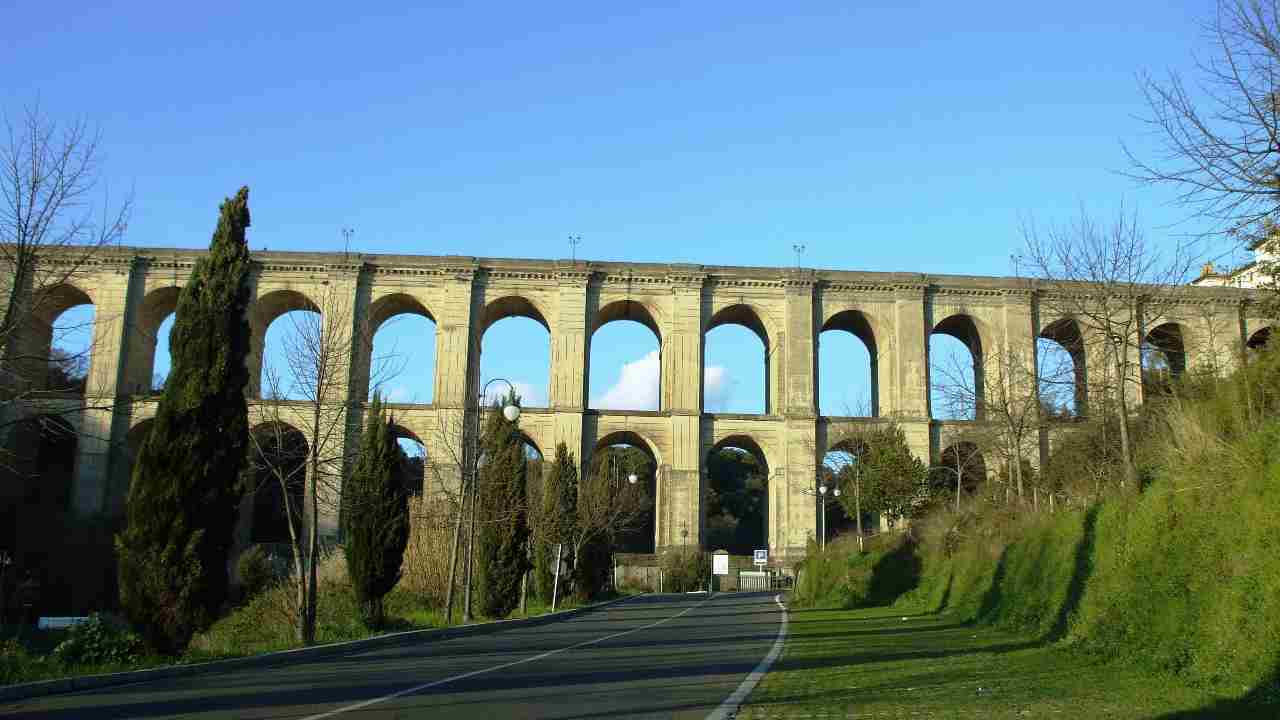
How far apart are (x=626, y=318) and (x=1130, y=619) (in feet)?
150

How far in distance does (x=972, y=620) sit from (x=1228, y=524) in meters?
12.0

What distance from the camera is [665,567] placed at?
5266 cm

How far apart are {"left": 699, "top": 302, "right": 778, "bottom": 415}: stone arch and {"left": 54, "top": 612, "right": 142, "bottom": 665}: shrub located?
41.0m

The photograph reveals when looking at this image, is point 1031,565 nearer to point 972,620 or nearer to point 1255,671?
point 972,620

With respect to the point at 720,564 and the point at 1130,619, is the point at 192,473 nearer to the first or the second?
the point at 1130,619

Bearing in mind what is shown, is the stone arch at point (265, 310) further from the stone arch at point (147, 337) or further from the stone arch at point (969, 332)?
the stone arch at point (969, 332)

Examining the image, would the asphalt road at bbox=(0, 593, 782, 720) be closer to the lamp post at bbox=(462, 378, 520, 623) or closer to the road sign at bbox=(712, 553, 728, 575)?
the lamp post at bbox=(462, 378, 520, 623)

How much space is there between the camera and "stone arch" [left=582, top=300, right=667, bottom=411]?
54.2 metres

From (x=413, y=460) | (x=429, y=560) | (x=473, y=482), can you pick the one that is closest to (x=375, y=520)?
(x=473, y=482)

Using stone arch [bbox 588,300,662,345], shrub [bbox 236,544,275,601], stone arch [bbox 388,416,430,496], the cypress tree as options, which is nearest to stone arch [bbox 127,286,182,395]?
stone arch [bbox 388,416,430,496]

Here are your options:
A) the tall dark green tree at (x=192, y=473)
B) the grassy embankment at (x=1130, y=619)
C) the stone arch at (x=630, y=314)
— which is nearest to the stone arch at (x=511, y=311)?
the stone arch at (x=630, y=314)

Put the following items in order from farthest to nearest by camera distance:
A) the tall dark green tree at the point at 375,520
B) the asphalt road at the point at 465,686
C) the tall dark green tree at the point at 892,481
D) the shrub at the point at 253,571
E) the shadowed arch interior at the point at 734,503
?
the shadowed arch interior at the point at 734,503 < the tall dark green tree at the point at 892,481 < the shrub at the point at 253,571 < the tall dark green tree at the point at 375,520 < the asphalt road at the point at 465,686

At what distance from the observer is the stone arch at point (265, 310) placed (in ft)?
172

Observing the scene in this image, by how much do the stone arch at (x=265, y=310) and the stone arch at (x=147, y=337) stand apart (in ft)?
12.1
